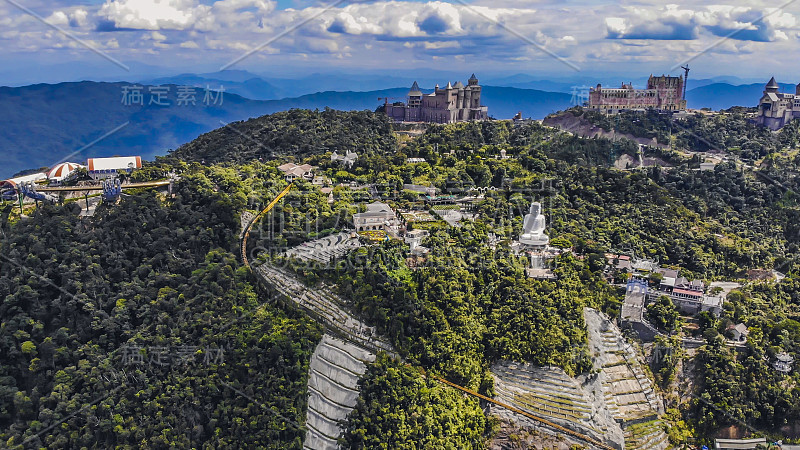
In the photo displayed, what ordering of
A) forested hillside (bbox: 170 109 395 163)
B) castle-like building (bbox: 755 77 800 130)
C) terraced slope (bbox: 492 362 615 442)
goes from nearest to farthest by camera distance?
terraced slope (bbox: 492 362 615 442)
forested hillside (bbox: 170 109 395 163)
castle-like building (bbox: 755 77 800 130)

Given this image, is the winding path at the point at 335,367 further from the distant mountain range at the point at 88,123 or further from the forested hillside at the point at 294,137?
the distant mountain range at the point at 88,123

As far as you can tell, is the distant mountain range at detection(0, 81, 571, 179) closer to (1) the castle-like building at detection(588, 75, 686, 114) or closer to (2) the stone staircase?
(1) the castle-like building at detection(588, 75, 686, 114)

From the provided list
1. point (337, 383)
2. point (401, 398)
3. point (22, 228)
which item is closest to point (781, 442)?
point (401, 398)

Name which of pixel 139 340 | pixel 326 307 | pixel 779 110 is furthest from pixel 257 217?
pixel 779 110

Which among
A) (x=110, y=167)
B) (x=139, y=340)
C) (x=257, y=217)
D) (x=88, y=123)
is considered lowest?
(x=139, y=340)

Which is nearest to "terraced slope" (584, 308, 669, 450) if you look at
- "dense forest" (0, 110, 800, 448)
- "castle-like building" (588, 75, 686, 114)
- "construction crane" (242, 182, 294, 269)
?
"dense forest" (0, 110, 800, 448)

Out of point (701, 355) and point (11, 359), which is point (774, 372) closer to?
point (701, 355)

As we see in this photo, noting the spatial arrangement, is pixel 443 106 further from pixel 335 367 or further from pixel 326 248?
pixel 335 367
